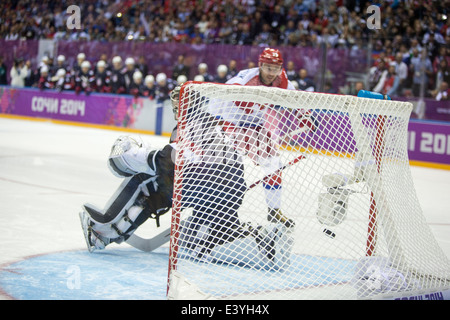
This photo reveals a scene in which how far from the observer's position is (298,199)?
2.77m

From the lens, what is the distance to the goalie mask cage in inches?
109

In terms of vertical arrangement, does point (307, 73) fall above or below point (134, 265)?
above

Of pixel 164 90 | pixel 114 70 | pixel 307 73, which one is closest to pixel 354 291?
pixel 307 73

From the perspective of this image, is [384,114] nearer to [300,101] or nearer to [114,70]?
[300,101]

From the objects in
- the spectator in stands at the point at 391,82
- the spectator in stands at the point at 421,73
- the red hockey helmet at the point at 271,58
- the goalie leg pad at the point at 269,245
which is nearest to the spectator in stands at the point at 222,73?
the spectator in stands at the point at 391,82

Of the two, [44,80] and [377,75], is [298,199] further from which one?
[44,80]

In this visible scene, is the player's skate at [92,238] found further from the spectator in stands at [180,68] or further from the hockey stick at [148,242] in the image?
the spectator in stands at [180,68]

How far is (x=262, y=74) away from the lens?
384 centimetres

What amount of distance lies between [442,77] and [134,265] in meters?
6.70

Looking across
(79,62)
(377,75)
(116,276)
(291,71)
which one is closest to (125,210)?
(116,276)

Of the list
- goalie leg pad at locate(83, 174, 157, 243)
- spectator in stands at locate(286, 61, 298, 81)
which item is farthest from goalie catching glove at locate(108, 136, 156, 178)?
spectator in stands at locate(286, 61, 298, 81)

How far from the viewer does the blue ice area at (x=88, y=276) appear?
2.76 meters

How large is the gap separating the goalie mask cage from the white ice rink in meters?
0.39

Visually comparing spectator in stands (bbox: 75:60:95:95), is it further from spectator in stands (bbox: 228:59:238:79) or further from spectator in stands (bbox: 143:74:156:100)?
spectator in stands (bbox: 228:59:238:79)
